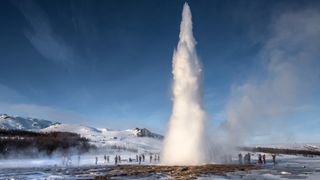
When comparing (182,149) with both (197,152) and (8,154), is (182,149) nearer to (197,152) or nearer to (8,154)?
(197,152)

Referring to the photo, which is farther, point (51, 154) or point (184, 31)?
point (51, 154)

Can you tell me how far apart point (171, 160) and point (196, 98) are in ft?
34.0

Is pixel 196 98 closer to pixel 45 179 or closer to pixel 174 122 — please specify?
pixel 174 122

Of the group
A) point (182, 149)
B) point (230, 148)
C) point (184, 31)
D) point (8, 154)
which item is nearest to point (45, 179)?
point (182, 149)

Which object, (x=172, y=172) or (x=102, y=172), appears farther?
(x=102, y=172)

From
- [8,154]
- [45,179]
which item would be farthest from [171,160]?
[8,154]

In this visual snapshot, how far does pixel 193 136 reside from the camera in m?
60.0

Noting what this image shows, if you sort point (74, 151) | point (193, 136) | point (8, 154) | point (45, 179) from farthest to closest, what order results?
point (74, 151), point (8, 154), point (193, 136), point (45, 179)

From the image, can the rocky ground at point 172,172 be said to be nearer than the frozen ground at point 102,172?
No

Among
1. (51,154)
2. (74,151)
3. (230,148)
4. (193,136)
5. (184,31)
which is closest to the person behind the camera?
(193,136)

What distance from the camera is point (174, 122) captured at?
61656 mm

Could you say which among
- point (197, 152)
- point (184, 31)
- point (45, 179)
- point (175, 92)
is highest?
point (184, 31)

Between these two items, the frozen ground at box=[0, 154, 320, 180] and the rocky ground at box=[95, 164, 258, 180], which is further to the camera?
the rocky ground at box=[95, 164, 258, 180]

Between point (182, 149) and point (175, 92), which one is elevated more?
point (175, 92)
